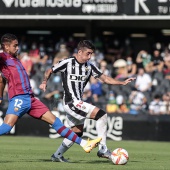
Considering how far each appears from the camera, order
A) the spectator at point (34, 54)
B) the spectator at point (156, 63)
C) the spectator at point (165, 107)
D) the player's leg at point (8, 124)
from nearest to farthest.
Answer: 1. the player's leg at point (8, 124)
2. the spectator at point (165, 107)
3. the spectator at point (156, 63)
4. the spectator at point (34, 54)

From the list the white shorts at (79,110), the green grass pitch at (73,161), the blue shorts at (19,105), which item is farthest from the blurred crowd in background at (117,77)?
the blue shorts at (19,105)

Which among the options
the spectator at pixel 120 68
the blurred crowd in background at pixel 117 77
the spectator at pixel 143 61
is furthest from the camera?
the spectator at pixel 143 61

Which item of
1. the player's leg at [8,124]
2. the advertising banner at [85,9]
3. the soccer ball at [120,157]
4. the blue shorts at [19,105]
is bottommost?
the soccer ball at [120,157]

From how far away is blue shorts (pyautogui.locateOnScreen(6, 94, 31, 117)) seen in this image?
33.0 feet

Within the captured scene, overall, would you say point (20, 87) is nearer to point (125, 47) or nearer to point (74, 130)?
point (74, 130)

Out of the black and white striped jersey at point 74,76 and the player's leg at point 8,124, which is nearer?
the player's leg at point 8,124

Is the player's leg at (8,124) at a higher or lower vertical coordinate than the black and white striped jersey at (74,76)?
lower

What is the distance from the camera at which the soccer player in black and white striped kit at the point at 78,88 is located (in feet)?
35.8

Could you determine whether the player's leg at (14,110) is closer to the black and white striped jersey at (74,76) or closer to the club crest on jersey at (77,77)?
the black and white striped jersey at (74,76)

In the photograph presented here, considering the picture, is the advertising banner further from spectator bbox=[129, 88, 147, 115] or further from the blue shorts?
the blue shorts

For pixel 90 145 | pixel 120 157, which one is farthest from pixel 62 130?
pixel 120 157

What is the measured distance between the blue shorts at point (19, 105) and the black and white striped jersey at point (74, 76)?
1.11m

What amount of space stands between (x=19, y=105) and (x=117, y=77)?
11997 mm

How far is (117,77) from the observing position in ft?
71.8
